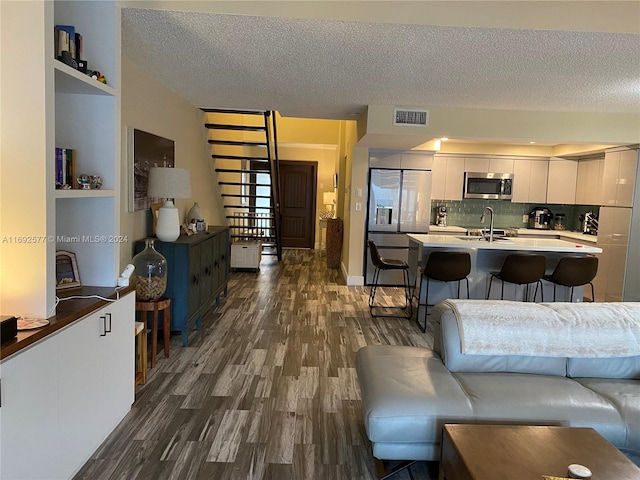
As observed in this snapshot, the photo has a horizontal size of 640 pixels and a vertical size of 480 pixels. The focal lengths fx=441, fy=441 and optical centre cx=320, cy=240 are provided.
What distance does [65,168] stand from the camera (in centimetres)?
224

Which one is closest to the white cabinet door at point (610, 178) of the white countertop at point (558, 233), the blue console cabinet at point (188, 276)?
the white countertop at point (558, 233)

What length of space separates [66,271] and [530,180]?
6652 mm

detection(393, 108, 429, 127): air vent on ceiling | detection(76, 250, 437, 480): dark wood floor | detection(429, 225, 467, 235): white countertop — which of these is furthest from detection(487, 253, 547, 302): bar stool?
detection(429, 225, 467, 235): white countertop

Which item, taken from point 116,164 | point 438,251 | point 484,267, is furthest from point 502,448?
point 484,267

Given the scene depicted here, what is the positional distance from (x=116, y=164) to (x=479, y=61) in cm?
251

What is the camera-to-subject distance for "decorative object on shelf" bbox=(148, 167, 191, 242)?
11.5ft

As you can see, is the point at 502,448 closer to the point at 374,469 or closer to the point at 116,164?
the point at 374,469

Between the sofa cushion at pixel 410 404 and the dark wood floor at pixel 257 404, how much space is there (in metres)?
0.35

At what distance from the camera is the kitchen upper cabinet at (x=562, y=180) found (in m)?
6.90

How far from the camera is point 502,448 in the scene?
5.39 ft

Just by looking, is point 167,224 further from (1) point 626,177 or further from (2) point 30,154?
(1) point 626,177

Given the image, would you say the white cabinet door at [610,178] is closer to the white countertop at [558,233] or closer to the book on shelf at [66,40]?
the white countertop at [558,233]

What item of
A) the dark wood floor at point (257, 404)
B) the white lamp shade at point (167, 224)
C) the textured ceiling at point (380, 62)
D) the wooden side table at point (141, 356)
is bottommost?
the dark wood floor at point (257, 404)

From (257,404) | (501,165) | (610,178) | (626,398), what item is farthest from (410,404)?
(501,165)
